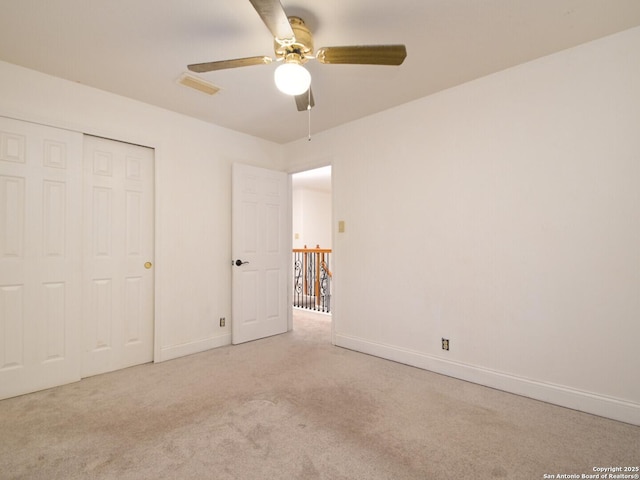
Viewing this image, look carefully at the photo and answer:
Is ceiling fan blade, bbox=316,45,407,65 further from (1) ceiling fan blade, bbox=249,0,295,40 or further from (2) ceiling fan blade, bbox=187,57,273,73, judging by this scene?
(2) ceiling fan blade, bbox=187,57,273,73

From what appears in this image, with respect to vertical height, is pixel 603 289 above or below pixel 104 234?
below

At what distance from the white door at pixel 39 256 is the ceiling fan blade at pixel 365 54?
2323mm

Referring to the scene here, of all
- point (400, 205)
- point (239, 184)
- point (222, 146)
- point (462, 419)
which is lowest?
point (462, 419)

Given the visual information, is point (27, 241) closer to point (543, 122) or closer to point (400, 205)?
point (400, 205)

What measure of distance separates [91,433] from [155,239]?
5.76 feet

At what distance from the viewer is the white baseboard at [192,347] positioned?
3260mm

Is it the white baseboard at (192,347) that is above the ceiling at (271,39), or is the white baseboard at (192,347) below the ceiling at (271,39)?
below

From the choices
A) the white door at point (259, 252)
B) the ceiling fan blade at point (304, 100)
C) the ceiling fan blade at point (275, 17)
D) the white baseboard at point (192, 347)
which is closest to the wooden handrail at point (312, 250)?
the white door at point (259, 252)

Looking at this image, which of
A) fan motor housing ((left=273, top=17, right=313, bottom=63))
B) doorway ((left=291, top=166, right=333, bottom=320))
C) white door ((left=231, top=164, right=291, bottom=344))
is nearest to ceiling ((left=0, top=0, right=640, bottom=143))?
fan motor housing ((left=273, top=17, right=313, bottom=63))

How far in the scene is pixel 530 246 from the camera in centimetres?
246

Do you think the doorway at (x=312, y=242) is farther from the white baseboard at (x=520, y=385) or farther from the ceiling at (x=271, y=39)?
the ceiling at (x=271, y=39)

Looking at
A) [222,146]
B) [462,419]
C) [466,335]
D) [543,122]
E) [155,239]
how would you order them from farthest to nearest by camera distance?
1. [222,146]
2. [155,239]
3. [466,335]
4. [543,122]
5. [462,419]

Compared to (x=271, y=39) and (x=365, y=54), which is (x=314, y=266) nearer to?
(x=271, y=39)

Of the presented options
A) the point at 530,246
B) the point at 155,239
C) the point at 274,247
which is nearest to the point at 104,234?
the point at 155,239
